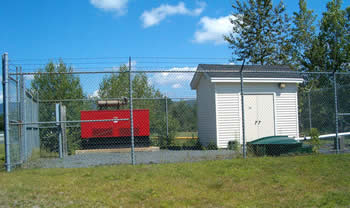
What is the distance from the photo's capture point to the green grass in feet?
16.7

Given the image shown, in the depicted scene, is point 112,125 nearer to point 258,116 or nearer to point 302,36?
point 258,116

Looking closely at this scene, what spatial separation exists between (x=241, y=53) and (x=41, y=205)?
77.5 feet

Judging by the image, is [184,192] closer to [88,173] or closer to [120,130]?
[88,173]

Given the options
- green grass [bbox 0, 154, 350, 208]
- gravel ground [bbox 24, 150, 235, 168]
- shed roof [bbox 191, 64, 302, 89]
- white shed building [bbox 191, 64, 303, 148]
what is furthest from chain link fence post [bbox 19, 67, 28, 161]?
white shed building [bbox 191, 64, 303, 148]

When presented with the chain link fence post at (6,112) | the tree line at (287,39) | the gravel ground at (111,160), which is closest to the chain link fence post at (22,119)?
the gravel ground at (111,160)

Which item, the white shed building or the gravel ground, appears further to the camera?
the white shed building

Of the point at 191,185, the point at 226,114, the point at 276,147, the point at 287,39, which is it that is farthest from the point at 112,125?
the point at 287,39

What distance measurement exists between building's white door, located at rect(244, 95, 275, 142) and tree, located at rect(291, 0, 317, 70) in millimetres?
14594

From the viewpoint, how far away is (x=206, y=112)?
13758 mm

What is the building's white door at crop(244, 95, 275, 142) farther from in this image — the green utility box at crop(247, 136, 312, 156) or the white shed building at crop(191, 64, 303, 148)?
the green utility box at crop(247, 136, 312, 156)

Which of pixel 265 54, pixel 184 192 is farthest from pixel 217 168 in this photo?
pixel 265 54

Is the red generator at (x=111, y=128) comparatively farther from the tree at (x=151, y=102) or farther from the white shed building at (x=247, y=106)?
the white shed building at (x=247, y=106)

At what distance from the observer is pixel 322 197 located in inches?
209

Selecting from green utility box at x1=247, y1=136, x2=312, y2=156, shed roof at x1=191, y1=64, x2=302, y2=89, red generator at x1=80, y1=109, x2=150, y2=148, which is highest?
shed roof at x1=191, y1=64, x2=302, y2=89
